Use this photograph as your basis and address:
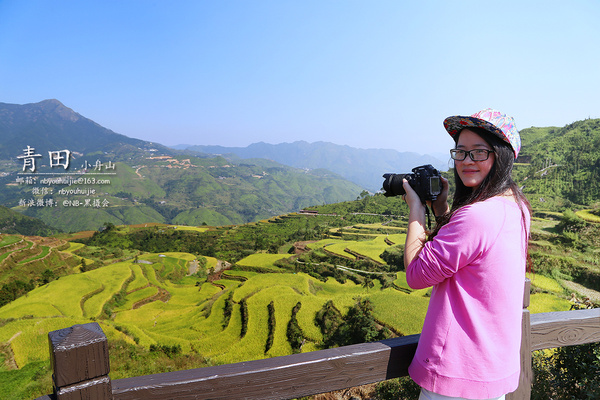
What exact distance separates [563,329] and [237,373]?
178cm

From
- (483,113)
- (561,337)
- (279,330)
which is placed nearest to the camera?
(483,113)

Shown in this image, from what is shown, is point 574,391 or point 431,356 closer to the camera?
point 431,356

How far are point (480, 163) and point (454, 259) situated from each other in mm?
429

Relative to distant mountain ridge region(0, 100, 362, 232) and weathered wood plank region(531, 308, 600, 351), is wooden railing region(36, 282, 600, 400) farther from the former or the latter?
distant mountain ridge region(0, 100, 362, 232)

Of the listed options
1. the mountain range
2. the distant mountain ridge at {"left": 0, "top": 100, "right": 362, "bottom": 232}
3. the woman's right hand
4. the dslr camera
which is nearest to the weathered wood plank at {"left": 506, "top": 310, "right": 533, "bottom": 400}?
the woman's right hand

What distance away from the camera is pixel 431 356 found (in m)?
1.21

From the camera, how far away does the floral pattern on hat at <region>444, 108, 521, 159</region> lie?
1.21 meters

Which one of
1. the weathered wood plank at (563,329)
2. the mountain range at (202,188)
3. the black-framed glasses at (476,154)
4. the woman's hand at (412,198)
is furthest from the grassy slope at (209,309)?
the mountain range at (202,188)

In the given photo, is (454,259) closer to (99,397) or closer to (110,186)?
(99,397)

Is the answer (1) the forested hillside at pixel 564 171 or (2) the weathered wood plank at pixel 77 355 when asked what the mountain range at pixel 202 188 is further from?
(2) the weathered wood plank at pixel 77 355

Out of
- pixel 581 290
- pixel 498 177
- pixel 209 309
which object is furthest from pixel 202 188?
pixel 498 177

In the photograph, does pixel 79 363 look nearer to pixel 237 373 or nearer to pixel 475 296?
pixel 237 373

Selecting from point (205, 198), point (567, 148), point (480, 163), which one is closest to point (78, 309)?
point (480, 163)

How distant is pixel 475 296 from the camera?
45.3 inches
